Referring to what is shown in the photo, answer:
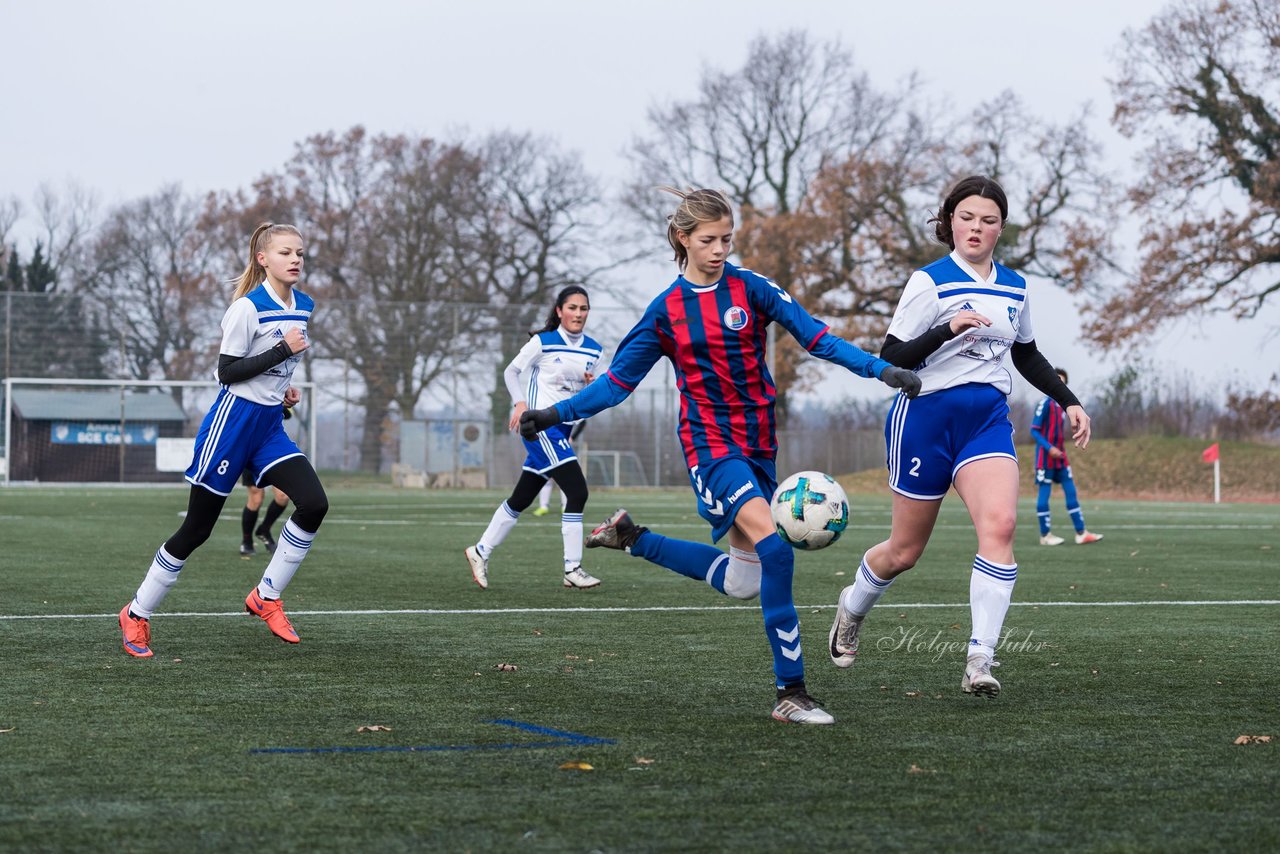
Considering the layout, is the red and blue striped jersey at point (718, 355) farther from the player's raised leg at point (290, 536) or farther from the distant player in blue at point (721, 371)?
the player's raised leg at point (290, 536)

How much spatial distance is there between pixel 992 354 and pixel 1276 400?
40678 mm

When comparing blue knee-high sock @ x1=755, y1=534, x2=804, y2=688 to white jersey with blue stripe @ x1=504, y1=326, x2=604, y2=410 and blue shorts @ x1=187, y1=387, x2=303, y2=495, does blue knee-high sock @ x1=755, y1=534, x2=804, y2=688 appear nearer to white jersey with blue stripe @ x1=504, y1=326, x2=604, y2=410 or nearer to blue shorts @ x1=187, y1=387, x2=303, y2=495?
blue shorts @ x1=187, y1=387, x2=303, y2=495

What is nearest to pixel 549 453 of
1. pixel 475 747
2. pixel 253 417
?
pixel 253 417

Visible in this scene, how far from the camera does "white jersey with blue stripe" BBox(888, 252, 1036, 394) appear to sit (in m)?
6.10

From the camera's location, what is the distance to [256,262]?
7.64 metres

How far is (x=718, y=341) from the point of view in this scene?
5.83 metres

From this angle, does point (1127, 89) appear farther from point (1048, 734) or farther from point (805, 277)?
point (1048, 734)

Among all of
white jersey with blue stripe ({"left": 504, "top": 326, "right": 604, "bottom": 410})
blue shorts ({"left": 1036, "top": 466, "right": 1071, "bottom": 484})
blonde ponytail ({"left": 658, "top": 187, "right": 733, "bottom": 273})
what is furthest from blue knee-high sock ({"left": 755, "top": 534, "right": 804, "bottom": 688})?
blue shorts ({"left": 1036, "top": 466, "right": 1071, "bottom": 484})

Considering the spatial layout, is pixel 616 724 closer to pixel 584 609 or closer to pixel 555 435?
pixel 584 609

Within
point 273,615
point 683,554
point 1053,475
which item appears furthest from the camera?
point 1053,475

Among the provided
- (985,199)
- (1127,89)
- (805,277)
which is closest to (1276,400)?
(1127,89)

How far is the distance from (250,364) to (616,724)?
292cm

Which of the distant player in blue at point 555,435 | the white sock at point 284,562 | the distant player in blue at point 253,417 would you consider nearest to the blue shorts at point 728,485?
the distant player in blue at point 253,417

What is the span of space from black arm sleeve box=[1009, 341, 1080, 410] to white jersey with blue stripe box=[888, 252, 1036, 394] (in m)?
0.43
